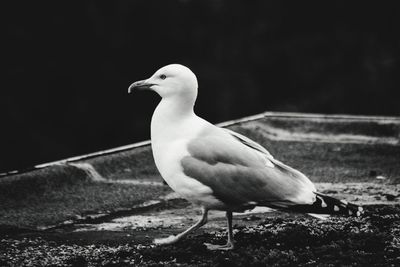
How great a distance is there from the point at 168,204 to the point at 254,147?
804 millimetres

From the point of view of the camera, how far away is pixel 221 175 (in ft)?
12.6

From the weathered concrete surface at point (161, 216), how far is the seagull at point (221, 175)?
0.16 m

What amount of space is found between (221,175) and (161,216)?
2.30 feet

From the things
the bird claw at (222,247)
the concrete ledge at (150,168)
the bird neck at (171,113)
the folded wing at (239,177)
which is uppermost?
the bird neck at (171,113)

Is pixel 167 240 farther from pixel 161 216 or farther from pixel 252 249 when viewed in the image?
pixel 161 216

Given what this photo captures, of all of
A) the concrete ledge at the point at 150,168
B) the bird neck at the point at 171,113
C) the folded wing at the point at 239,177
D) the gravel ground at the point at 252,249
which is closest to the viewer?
the gravel ground at the point at 252,249

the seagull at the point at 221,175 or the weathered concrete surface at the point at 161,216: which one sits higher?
the seagull at the point at 221,175

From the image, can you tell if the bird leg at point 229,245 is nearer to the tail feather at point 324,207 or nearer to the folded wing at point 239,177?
→ the folded wing at point 239,177

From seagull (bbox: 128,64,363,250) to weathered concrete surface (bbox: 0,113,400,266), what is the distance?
163 mm

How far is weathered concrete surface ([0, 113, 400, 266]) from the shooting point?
3.74 meters

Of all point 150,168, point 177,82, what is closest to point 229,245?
point 177,82

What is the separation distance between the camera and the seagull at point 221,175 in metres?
3.81

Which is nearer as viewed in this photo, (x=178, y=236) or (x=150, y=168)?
(x=178, y=236)

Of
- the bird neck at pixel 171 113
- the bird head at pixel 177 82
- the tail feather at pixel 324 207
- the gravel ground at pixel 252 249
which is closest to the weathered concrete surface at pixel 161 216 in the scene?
the gravel ground at pixel 252 249
